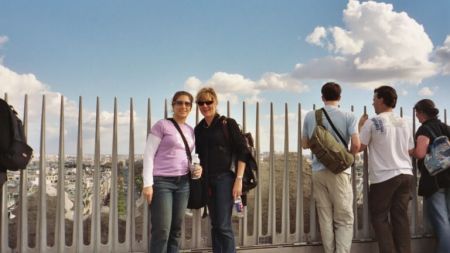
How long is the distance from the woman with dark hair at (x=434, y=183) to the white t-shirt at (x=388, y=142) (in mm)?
465

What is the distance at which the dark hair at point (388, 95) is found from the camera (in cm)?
547

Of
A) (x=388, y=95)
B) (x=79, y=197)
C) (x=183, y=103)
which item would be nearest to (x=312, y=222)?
(x=388, y=95)

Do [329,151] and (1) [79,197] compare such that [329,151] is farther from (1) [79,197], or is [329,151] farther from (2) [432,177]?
(1) [79,197]

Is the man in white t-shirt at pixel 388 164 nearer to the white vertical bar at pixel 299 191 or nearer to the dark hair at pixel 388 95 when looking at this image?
the dark hair at pixel 388 95

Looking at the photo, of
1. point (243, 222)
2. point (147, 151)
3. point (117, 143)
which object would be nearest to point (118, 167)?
point (117, 143)

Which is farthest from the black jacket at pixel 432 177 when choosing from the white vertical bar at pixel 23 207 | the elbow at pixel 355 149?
the white vertical bar at pixel 23 207

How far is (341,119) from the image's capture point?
17.2 ft

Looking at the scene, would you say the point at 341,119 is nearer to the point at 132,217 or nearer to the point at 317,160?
the point at 317,160

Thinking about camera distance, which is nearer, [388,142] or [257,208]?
[388,142]

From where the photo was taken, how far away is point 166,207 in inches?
183

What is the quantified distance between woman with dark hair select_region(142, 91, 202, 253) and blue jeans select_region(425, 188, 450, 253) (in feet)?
10.5

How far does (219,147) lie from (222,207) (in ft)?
1.91

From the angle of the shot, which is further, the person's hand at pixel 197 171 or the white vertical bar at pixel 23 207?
the white vertical bar at pixel 23 207

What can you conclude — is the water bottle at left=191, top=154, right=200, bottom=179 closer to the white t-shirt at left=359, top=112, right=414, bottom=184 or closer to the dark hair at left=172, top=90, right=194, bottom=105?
the dark hair at left=172, top=90, right=194, bottom=105
